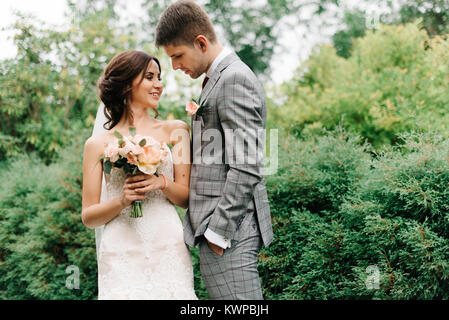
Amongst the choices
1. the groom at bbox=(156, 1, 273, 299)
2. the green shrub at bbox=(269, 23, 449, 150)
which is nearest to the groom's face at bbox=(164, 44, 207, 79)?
the groom at bbox=(156, 1, 273, 299)

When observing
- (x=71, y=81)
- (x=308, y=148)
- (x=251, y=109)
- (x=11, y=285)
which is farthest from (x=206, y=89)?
(x=71, y=81)

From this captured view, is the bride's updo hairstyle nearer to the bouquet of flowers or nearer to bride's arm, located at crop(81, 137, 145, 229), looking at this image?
bride's arm, located at crop(81, 137, 145, 229)

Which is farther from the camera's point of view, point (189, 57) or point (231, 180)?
point (189, 57)

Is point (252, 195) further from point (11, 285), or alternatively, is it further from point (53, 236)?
point (11, 285)

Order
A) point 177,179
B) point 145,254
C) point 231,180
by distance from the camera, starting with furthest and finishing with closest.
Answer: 1. point 177,179
2. point 145,254
3. point 231,180

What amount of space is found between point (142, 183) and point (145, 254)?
0.48 metres

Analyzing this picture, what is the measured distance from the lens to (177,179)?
2.89m

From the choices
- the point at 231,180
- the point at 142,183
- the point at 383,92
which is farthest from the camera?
the point at 383,92

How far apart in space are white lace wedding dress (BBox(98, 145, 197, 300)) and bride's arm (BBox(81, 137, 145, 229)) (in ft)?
0.28

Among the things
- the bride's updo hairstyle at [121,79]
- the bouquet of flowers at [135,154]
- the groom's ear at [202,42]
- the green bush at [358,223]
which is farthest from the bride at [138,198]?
the green bush at [358,223]

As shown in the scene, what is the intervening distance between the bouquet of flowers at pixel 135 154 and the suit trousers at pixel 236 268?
1.85ft

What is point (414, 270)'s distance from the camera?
3.20 m

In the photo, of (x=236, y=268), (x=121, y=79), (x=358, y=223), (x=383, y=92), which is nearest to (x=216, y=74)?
(x=121, y=79)

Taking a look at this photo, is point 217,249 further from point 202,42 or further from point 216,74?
point 202,42
